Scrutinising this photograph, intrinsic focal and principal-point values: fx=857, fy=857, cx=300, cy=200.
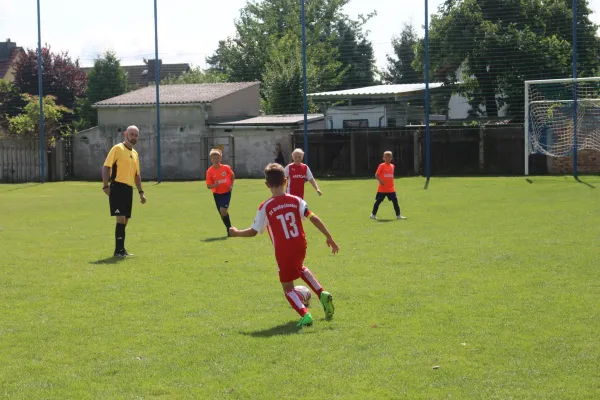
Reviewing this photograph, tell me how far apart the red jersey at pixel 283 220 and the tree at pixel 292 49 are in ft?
126

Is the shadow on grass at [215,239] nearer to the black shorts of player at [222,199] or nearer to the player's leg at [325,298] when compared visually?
the black shorts of player at [222,199]

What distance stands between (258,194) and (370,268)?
53.6 feet

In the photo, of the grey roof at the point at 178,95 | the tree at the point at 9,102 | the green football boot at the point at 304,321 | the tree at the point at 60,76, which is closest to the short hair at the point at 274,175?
the green football boot at the point at 304,321

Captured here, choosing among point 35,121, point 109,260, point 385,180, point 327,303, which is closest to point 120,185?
point 109,260

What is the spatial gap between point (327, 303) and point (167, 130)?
33702mm

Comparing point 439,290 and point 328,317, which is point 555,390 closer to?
point 328,317

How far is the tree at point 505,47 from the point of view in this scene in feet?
114

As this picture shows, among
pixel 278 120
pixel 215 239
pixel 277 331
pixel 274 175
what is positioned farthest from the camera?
pixel 278 120

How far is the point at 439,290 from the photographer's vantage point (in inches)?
386

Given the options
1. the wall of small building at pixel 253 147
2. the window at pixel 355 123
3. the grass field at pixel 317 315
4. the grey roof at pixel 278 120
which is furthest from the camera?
the window at pixel 355 123

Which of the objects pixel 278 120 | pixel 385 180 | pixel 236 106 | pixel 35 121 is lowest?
pixel 385 180

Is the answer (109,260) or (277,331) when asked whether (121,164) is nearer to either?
(109,260)

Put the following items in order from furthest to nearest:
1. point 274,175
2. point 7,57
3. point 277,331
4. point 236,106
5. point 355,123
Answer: point 7,57, point 236,106, point 355,123, point 274,175, point 277,331

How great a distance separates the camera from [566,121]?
3078 centimetres
